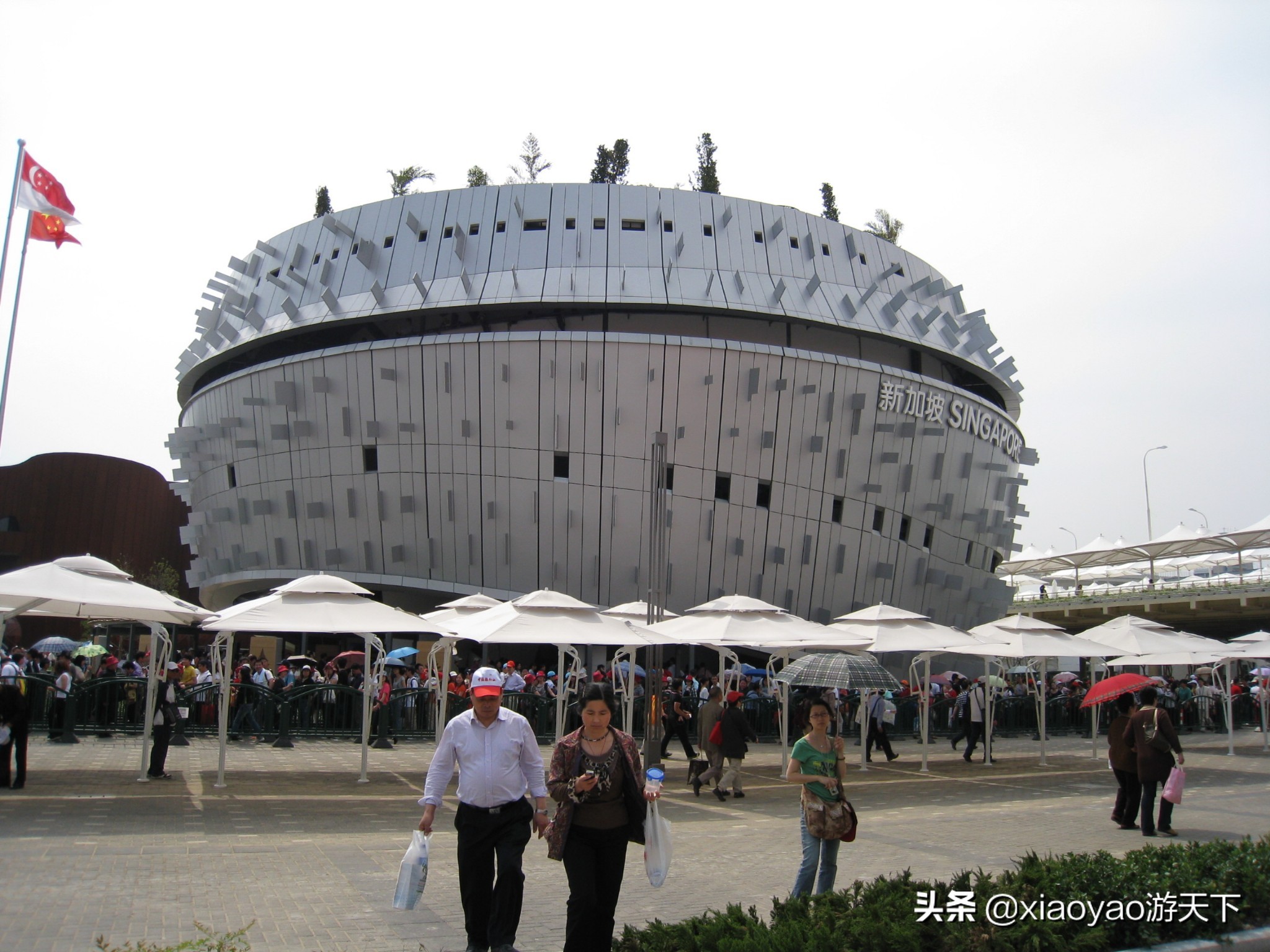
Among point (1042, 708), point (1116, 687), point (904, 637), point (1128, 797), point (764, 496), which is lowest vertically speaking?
point (1128, 797)

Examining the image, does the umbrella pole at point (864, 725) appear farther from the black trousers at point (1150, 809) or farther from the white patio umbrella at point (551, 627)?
the black trousers at point (1150, 809)

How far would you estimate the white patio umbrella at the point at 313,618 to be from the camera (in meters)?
15.1

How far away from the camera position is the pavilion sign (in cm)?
3812

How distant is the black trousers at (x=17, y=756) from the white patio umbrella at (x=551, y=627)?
5.80 meters

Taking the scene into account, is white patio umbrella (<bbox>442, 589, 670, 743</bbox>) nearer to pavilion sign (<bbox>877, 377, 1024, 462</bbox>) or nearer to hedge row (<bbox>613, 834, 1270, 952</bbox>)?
hedge row (<bbox>613, 834, 1270, 952</bbox>)

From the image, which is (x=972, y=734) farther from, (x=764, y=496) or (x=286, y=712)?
(x=764, y=496)

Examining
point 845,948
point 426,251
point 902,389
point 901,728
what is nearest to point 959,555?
point 902,389

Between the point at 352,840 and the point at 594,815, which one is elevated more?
the point at 594,815

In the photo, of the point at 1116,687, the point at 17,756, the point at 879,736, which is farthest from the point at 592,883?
the point at 879,736

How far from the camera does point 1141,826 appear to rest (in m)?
12.4

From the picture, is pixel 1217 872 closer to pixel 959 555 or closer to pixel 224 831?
pixel 224 831

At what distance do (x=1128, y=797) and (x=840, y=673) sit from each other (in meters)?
4.16

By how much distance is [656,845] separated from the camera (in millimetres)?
6270

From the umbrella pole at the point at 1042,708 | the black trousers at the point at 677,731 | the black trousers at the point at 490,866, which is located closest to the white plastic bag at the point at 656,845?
the black trousers at the point at 490,866
